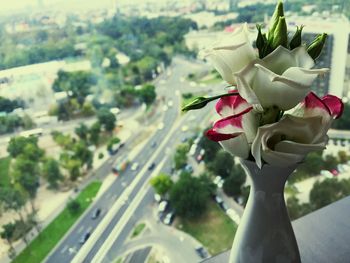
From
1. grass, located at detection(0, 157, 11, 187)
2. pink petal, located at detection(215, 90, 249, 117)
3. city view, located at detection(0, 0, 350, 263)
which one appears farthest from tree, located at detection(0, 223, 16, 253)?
pink petal, located at detection(215, 90, 249, 117)

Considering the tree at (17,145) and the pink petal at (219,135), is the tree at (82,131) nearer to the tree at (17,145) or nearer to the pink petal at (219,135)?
the tree at (17,145)

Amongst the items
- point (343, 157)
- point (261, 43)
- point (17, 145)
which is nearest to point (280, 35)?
point (261, 43)

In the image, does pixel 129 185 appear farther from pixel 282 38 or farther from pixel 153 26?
pixel 282 38

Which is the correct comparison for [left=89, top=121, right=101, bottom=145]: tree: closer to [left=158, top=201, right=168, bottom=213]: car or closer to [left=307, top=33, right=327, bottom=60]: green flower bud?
[left=158, top=201, right=168, bottom=213]: car

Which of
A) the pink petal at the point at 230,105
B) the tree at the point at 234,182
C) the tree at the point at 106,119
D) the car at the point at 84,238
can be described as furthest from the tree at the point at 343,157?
the pink petal at the point at 230,105

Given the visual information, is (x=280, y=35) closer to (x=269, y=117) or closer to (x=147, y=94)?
(x=269, y=117)

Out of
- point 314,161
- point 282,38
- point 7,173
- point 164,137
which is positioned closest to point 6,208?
point 7,173
